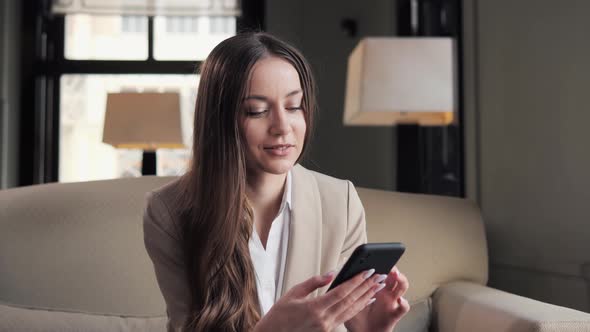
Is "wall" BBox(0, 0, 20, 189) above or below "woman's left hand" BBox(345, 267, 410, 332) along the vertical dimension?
above

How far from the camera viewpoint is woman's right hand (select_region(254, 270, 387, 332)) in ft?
3.15

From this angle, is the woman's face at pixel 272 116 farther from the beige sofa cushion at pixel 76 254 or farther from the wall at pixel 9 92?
the wall at pixel 9 92

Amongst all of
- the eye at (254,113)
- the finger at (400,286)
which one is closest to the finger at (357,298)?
the finger at (400,286)

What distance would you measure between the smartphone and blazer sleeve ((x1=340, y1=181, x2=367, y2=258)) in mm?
323

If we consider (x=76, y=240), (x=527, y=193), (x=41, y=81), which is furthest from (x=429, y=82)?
(x=41, y=81)

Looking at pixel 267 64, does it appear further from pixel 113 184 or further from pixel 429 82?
pixel 429 82

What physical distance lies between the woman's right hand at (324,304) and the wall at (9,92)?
428 cm

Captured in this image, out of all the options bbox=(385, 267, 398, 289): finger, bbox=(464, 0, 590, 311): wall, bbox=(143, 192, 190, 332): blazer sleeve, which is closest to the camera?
bbox=(385, 267, 398, 289): finger

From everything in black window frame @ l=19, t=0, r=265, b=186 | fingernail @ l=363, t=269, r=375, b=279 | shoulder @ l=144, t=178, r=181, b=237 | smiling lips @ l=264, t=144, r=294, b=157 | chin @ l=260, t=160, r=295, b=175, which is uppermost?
black window frame @ l=19, t=0, r=265, b=186

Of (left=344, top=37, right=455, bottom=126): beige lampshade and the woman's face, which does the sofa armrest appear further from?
(left=344, top=37, right=455, bottom=126): beige lampshade

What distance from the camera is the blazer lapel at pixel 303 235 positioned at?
1215 millimetres

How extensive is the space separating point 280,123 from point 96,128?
448cm

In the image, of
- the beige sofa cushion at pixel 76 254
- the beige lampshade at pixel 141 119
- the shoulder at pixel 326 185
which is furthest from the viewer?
the beige lampshade at pixel 141 119

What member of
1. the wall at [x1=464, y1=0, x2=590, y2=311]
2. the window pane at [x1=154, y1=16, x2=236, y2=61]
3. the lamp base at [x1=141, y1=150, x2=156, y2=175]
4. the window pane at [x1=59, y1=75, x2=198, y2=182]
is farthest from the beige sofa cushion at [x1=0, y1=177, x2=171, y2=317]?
the window pane at [x1=154, y1=16, x2=236, y2=61]
